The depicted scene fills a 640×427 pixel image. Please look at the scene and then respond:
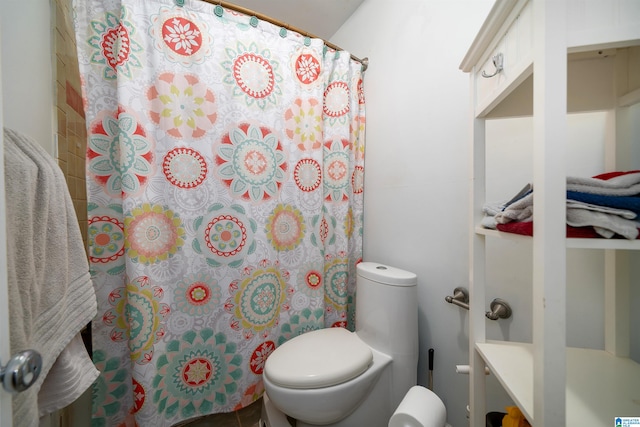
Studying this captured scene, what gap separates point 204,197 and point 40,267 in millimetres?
622

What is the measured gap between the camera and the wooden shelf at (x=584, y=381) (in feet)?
1.48

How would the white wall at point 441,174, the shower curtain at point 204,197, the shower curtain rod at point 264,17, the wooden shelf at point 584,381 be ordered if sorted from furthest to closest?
the shower curtain rod at point 264,17 → the shower curtain at point 204,197 → the white wall at point 441,174 → the wooden shelf at point 584,381

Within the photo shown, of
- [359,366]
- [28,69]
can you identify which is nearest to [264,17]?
[28,69]

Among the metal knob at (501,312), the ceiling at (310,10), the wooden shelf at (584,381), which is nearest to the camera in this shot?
the wooden shelf at (584,381)

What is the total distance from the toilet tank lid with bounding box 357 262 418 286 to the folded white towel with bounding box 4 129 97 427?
940 millimetres

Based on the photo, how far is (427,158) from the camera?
110 centimetres

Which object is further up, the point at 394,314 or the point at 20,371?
the point at 20,371

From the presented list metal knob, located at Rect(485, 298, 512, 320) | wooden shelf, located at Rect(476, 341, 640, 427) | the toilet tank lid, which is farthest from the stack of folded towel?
the toilet tank lid

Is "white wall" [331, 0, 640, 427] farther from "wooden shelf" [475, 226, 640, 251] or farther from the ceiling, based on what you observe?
"wooden shelf" [475, 226, 640, 251]

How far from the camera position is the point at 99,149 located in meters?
0.94

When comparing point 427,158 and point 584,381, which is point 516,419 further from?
point 427,158

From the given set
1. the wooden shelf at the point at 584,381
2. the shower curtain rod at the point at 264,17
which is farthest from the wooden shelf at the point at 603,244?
the shower curtain rod at the point at 264,17

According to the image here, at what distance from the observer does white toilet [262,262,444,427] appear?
0.87 m

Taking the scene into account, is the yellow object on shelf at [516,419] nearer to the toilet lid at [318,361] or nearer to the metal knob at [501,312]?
the metal knob at [501,312]
